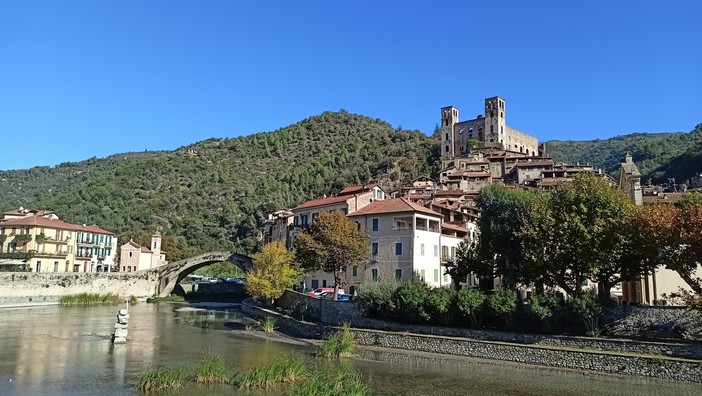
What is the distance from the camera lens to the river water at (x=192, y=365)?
24109 mm

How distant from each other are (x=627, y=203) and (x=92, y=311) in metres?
54.7

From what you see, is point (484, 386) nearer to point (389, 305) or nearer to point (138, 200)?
point (389, 305)

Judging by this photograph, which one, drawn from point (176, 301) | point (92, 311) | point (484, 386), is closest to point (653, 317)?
point (484, 386)

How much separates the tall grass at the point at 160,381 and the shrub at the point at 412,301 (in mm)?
17021

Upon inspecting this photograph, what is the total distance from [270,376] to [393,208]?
26.5 m

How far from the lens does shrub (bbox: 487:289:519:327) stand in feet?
108

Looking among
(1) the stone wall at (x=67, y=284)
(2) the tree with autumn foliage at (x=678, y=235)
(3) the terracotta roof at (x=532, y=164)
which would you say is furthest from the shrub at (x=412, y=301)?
(3) the terracotta roof at (x=532, y=164)

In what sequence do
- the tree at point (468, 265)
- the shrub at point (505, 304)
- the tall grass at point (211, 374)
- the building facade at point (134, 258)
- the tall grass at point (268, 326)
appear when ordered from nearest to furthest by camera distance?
1. the tall grass at point (211, 374)
2. the shrub at point (505, 304)
3. the tree at point (468, 265)
4. the tall grass at point (268, 326)
5. the building facade at point (134, 258)

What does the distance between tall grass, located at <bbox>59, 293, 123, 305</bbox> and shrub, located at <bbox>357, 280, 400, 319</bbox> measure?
44379 millimetres

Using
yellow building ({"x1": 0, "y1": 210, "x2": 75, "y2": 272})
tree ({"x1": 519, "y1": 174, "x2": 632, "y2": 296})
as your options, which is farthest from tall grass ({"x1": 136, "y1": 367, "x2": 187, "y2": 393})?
yellow building ({"x1": 0, "y1": 210, "x2": 75, "y2": 272})

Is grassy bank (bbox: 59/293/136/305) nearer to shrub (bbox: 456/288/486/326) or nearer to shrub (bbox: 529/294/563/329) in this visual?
shrub (bbox: 456/288/486/326)

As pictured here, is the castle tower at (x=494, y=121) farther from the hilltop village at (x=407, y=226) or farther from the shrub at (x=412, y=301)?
the shrub at (x=412, y=301)

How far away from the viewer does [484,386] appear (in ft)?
82.8

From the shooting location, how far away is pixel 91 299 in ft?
224
